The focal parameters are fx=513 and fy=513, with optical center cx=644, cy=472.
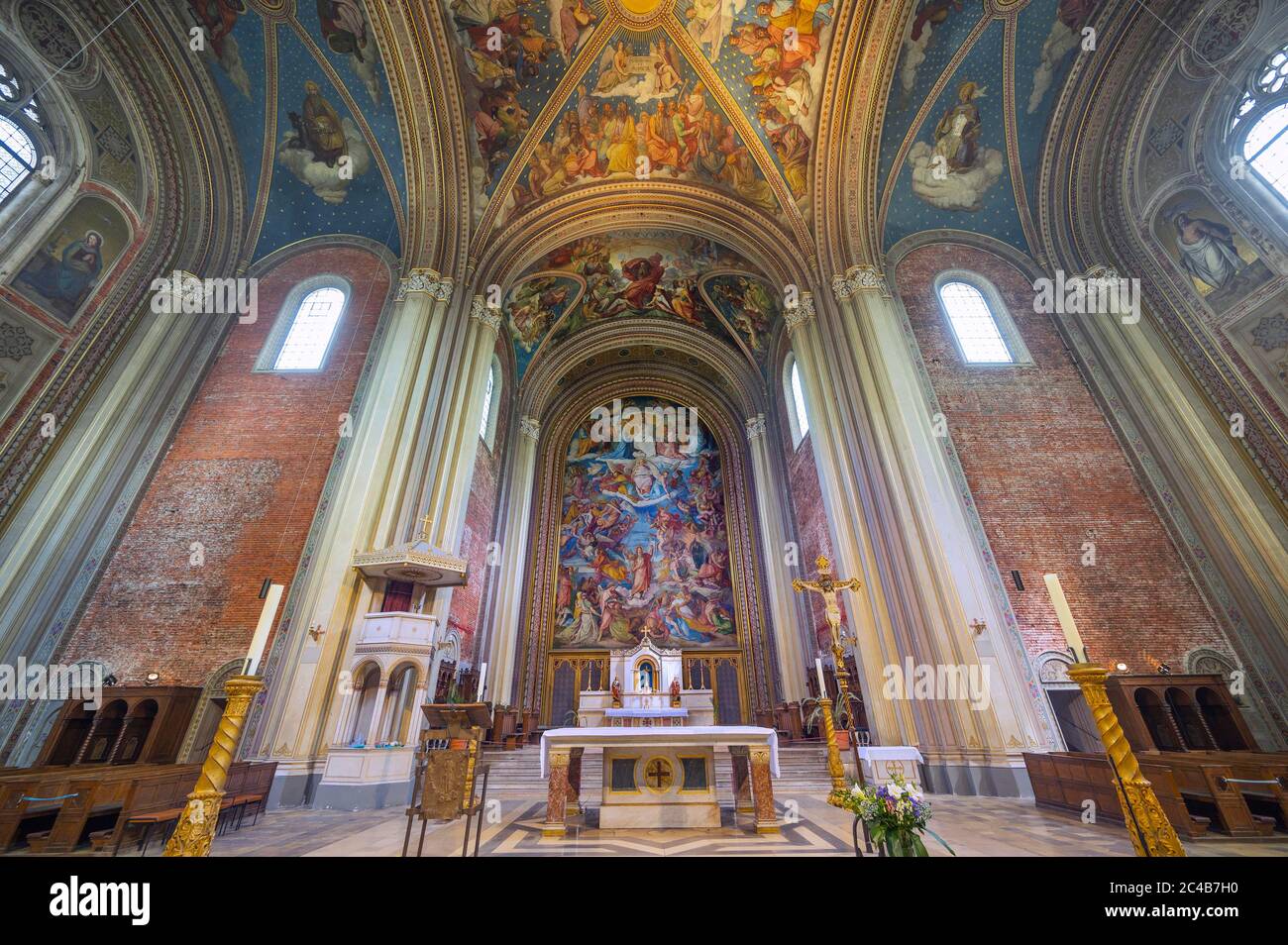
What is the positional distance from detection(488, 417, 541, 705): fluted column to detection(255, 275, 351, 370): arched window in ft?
21.6

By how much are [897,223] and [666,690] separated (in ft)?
42.5

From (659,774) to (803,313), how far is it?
1050 centimetres

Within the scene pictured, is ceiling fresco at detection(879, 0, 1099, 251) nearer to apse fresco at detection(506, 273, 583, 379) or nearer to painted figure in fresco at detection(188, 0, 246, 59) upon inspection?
apse fresco at detection(506, 273, 583, 379)

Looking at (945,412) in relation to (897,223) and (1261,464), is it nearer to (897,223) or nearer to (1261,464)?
(1261,464)

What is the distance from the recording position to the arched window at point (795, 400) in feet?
47.4

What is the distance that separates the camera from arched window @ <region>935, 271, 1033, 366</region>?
36.2 feet

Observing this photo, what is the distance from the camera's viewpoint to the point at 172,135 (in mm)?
9930

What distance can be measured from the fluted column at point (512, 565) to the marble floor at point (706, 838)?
326 inches

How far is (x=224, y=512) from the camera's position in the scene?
29.9 feet

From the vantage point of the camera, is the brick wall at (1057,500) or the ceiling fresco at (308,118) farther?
the ceiling fresco at (308,118)

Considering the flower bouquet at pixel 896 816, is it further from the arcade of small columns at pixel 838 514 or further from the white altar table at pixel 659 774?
the arcade of small columns at pixel 838 514

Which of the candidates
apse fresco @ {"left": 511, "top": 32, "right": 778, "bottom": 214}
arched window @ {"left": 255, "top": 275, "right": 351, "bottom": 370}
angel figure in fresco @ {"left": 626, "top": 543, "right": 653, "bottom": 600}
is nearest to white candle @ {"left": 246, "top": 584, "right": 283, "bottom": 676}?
arched window @ {"left": 255, "top": 275, "right": 351, "bottom": 370}

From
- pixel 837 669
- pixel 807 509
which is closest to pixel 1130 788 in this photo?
pixel 837 669

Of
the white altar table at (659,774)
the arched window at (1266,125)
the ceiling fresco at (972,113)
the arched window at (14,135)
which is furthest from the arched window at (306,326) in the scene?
the arched window at (1266,125)
